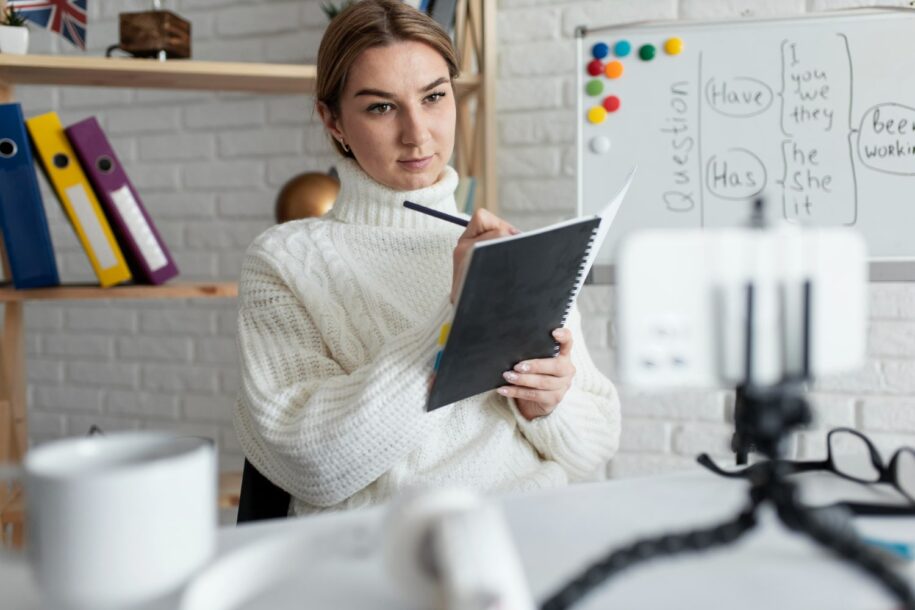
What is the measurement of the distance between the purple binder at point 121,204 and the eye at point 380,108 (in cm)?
63

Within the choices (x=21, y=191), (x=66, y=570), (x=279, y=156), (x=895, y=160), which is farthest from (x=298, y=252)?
(x=895, y=160)

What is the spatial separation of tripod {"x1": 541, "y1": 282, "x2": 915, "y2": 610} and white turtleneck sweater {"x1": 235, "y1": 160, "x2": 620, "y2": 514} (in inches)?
19.3

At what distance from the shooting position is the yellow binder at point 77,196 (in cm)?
148

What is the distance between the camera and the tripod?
428mm

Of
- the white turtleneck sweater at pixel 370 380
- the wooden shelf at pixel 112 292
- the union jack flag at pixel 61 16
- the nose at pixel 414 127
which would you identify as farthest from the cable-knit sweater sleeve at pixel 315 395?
the union jack flag at pixel 61 16

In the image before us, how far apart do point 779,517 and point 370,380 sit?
55 cm

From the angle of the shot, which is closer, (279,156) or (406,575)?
(406,575)

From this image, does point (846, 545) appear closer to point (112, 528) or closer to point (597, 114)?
point (112, 528)

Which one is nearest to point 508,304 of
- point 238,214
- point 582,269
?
point 582,269

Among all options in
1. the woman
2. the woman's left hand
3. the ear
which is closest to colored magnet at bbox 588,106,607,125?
the woman

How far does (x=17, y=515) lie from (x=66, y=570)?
4.19 feet

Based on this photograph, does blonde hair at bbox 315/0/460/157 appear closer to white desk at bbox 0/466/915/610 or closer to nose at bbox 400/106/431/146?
nose at bbox 400/106/431/146

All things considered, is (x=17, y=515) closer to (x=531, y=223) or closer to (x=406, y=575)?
(x=531, y=223)

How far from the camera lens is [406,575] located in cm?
41
